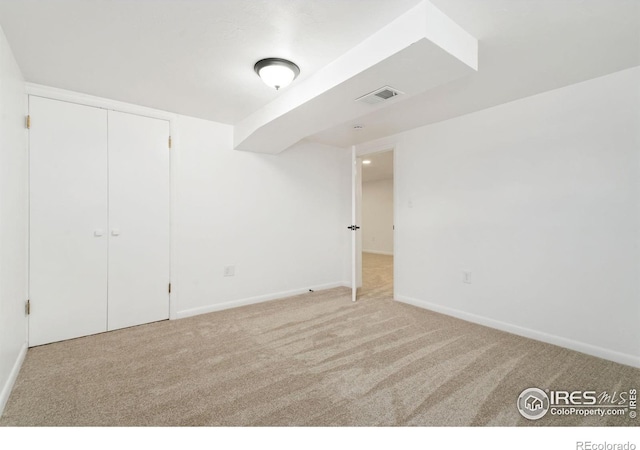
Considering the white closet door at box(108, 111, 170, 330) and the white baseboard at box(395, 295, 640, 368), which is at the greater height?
the white closet door at box(108, 111, 170, 330)

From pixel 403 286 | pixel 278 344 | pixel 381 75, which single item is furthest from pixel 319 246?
pixel 381 75

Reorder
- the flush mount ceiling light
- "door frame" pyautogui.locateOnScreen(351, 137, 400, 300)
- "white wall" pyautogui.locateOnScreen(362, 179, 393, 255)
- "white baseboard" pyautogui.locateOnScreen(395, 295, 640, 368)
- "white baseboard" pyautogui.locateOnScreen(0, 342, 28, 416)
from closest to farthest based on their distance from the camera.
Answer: "white baseboard" pyautogui.locateOnScreen(0, 342, 28, 416) → the flush mount ceiling light → "white baseboard" pyautogui.locateOnScreen(395, 295, 640, 368) → "door frame" pyautogui.locateOnScreen(351, 137, 400, 300) → "white wall" pyautogui.locateOnScreen(362, 179, 393, 255)

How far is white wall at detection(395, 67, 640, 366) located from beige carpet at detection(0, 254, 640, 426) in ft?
0.93

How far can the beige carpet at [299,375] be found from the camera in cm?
159

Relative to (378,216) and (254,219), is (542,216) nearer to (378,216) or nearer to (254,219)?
(254,219)

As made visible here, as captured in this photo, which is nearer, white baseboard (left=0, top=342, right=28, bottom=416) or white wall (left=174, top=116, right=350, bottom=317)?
white baseboard (left=0, top=342, right=28, bottom=416)

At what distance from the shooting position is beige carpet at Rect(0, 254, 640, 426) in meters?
1.59

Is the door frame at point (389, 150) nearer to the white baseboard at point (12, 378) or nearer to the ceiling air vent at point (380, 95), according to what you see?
the ceiling air vent at point (380, 95)

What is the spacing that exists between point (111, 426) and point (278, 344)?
49.3 inches

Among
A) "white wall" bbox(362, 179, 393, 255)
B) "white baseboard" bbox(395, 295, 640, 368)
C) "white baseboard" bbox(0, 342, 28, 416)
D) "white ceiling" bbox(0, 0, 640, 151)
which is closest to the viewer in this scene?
"white ceiling" bbox(0, 0, 640, 151)

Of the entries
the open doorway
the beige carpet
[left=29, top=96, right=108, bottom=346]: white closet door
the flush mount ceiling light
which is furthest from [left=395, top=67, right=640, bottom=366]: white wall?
[left=29, top=96, right=108, bottom=346]: white closet door

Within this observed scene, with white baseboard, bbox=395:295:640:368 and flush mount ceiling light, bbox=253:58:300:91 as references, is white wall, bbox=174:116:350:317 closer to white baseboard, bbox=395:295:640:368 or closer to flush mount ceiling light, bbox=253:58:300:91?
flush mount ceiling light, bbox=253:58:300:91

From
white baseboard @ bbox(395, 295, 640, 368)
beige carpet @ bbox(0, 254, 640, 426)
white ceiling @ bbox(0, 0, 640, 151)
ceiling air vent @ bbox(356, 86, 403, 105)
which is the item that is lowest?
beige carpet @ bbox(0, 254, 640, 426)
